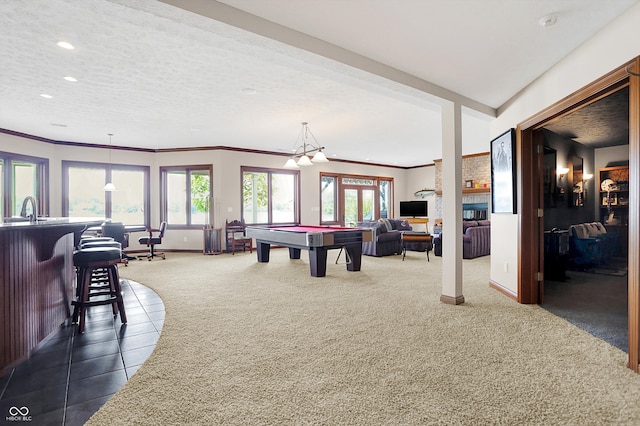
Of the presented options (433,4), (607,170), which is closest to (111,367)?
(433,4)

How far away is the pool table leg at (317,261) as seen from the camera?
17.2ft

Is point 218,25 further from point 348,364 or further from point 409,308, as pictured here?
point 409,308

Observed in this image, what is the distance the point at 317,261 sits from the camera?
5254 mm

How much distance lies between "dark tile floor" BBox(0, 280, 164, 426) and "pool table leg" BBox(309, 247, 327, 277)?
2.42m

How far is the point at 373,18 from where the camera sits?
2.42 metres

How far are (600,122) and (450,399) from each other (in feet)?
17.7

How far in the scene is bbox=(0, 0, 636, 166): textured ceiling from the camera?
7.67ft

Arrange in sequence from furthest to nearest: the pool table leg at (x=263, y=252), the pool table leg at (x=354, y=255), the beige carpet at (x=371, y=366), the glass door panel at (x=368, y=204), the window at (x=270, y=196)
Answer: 1. the glass door panel at (x=368, y=204)
2. the window at (x=270, y=196)
3. the pool table leg at (x=263, y=252)
4. the pool table leg at (x=354, y=255)
5. the beige carpet at (x=371, y=366)

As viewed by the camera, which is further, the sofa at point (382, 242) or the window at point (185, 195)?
the window at point (185, 195)

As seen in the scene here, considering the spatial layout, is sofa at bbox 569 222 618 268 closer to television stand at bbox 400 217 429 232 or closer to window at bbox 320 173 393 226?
television stand at bbox 400 217 429 232

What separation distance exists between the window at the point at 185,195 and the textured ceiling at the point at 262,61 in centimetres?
206

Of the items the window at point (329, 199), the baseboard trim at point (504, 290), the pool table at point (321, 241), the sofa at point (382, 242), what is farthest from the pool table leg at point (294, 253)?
the baseboard trim at point (504, 290)

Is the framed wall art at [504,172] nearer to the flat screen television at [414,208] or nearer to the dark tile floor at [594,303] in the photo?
the dark tile floor at [594,303]

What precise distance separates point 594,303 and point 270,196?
7.44 meters
